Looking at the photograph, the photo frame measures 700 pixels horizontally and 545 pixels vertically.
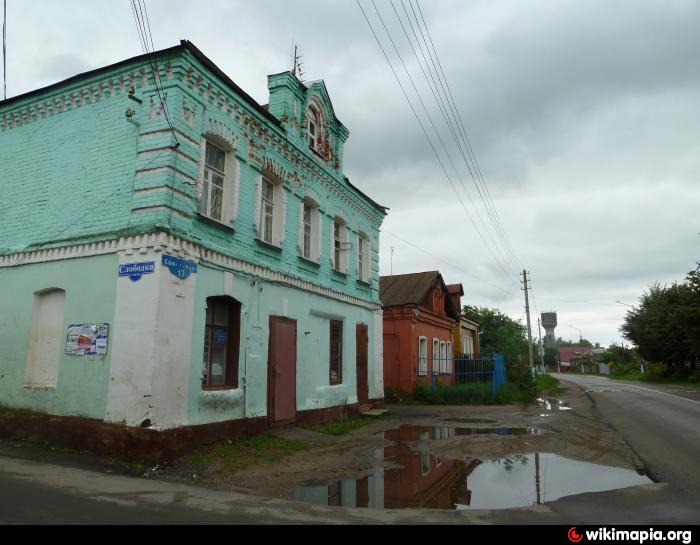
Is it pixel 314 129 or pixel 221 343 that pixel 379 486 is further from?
pixel 314 129

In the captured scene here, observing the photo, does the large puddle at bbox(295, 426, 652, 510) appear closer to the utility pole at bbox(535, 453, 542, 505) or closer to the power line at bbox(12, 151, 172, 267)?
the utility pole at bbox(535, 453, 542, 505)

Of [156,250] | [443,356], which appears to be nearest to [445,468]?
[156,250]

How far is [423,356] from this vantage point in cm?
2155

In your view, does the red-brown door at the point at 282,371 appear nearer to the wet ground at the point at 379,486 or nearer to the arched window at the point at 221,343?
the wet ground at the point at 379,486

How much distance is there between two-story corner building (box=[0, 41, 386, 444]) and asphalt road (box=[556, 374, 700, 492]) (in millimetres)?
6974

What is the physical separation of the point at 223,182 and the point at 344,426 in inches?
257

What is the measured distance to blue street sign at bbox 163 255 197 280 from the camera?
26.0 ft

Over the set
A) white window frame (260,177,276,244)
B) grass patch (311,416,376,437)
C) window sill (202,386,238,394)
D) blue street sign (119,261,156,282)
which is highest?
white window frame (260,177,276,244)

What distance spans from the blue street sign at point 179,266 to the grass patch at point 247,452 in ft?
9.46

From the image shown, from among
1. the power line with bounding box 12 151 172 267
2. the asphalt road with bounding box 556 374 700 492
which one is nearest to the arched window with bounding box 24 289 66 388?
the power line with bounding box 12 151 172 267
